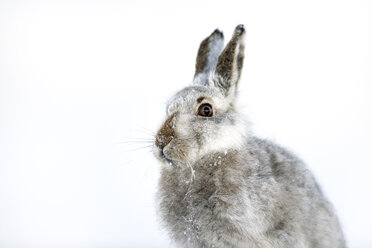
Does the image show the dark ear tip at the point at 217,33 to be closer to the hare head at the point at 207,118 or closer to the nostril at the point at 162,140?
the hare head at the point at 207,118

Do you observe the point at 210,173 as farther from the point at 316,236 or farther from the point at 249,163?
the point at 316,236

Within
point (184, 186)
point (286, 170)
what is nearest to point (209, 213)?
point (184, 186)

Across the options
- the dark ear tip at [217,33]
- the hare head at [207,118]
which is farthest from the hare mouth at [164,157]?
the dark ear tip at [217,33]

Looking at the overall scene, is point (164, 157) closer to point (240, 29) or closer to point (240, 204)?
point (240, 204)

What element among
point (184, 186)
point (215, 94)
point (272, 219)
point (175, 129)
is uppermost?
point (215, 94)

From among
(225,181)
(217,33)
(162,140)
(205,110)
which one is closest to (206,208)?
(225,181)

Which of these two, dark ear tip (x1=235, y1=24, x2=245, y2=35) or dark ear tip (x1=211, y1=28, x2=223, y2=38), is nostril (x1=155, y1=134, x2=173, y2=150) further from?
dark ear tip (x1=211, y1=28, x2=223, y2=38)
